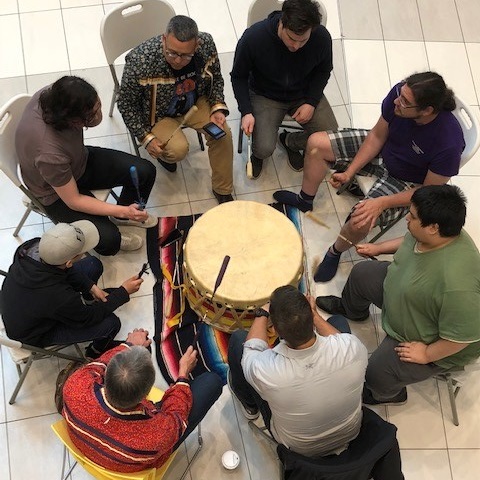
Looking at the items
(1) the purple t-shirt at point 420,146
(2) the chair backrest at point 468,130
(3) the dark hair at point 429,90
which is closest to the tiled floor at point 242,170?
(1) the purple t-shirt at point 420,146

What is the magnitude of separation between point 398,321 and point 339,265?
0.84 metres

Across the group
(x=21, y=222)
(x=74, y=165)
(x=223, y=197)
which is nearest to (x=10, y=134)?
(x=74, y=165)

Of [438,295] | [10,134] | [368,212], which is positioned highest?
[10,134]

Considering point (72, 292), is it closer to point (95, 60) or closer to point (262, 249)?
point (262, 249)

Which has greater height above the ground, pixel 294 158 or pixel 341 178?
pixel 341 178

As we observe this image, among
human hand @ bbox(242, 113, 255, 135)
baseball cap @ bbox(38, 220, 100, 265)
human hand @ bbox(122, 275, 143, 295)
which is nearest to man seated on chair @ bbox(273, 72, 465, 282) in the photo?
human hand @ bbox(242, 113, 255, 135)

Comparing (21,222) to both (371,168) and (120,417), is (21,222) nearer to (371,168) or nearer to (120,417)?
(120,417)

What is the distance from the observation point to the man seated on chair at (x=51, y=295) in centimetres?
243

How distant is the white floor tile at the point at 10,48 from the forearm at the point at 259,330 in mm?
2766

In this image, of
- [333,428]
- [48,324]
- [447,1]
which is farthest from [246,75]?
[447,1]

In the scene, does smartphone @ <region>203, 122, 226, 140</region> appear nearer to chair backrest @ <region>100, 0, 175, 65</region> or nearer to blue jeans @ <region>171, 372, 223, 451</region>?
chair backrest @ <region>100, 0, 175, 65</region>

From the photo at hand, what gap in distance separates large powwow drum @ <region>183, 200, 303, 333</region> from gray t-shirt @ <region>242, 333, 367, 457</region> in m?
0.51

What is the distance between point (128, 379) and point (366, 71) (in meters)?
3.21

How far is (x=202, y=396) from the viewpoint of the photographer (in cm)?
255
